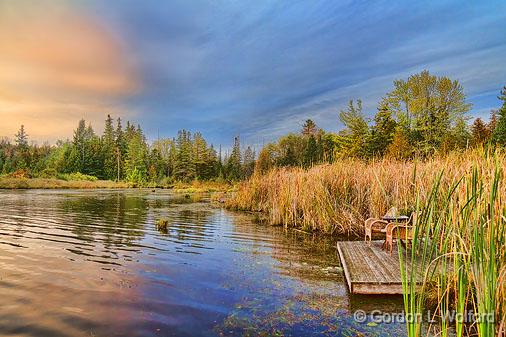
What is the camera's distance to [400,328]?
4.75 metres

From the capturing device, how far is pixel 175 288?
6328 millimetres

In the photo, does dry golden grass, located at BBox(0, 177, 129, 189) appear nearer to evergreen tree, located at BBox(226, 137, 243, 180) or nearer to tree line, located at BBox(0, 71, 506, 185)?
tree line, located at BBox(0, 71, 506, 185)

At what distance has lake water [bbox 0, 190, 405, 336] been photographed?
473 cm

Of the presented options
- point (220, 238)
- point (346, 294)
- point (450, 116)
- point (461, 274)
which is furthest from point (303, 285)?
point (450, 116)

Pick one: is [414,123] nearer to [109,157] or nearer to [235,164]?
[235,164]

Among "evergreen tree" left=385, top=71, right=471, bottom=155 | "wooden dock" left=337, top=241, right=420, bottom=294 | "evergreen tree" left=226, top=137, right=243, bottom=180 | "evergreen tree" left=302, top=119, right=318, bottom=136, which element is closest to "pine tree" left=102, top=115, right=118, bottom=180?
"evergreen tree" left=226, top=137, right=243, bottom=180

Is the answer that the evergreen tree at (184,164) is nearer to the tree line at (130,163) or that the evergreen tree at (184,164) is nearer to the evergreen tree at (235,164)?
the tree line at (130,163)

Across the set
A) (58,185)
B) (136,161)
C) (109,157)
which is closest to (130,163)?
(136,161)

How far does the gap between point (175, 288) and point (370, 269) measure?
3.87 meters

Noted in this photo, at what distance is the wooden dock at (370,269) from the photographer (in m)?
5.84

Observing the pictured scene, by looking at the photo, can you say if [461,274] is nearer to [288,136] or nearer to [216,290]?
[216,290]

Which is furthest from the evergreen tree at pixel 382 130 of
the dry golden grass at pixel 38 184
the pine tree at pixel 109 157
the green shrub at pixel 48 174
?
the pine tree at pixel 109 157

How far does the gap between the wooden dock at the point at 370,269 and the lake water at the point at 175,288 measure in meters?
0.19

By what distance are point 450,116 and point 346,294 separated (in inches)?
1568
